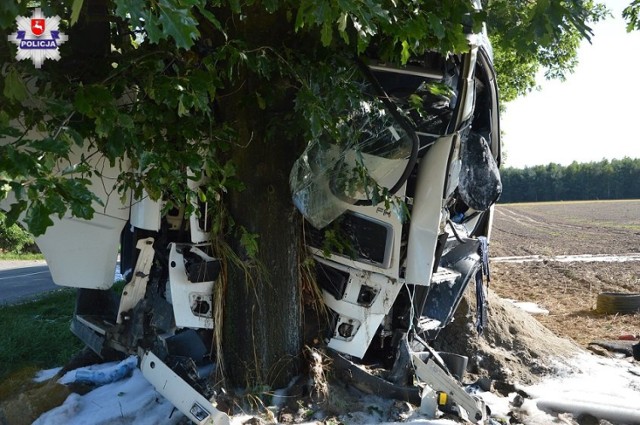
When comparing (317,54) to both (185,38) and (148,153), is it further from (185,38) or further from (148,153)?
(185,38)

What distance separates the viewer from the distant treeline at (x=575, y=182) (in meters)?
71.9

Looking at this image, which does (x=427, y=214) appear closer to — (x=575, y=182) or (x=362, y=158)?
(x=362, y=158)

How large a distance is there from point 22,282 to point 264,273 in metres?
11.4

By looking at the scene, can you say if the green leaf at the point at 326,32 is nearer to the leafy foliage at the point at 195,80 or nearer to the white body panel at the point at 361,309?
the leafy foliage at the point at 195,80

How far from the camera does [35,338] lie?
699 cm

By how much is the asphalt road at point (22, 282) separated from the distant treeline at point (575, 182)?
63476 mm

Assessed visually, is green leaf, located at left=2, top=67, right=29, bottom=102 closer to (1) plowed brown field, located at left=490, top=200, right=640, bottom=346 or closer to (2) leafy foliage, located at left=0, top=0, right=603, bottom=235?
(2) leafy foliage, located at left=0, top=0, right=603, bottom=235

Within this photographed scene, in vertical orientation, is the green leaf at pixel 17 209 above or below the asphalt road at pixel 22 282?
above

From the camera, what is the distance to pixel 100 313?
16.6ft

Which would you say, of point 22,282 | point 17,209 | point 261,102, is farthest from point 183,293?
point 22,282

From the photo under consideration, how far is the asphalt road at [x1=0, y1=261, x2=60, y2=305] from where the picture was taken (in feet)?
38.0

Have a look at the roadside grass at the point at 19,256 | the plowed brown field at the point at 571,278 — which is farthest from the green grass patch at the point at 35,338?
the roadside grass at the point at 19,256

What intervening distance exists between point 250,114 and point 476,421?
2.48 m

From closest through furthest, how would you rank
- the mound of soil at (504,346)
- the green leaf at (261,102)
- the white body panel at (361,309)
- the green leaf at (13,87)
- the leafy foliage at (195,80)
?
the leafy foliage at (195,80)
the green leaf at (13,87)
the green leaf at (261,102)
the white body panel at (361,309)
the mound of soil at (504,346)
